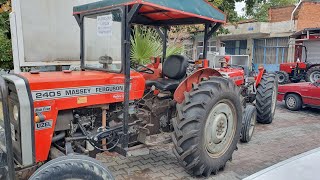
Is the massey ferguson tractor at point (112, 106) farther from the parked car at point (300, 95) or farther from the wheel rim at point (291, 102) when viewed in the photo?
the wheel rim at point (291, 102)

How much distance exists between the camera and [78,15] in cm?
414

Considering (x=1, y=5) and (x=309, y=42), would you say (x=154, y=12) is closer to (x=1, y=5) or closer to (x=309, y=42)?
(x=1, y=5)

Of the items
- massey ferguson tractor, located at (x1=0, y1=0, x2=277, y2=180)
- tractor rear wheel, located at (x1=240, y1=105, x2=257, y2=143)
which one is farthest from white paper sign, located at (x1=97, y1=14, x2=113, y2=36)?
tractor rear wheel, located at (x1=240, y1=105, x2=257, y2=143)

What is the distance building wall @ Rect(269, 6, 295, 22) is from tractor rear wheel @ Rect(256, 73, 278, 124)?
46.0 feet

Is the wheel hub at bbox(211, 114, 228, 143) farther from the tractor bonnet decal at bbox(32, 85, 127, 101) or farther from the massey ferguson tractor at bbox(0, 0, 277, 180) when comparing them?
the tractor bonnet decal at bbox(32, 85, 127, 101)

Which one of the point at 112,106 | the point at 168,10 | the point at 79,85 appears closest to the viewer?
the point at 79,85

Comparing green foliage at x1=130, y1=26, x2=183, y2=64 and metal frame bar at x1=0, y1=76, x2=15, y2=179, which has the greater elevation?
green foliage at x1=130, y1=26, x2=183, y2=64

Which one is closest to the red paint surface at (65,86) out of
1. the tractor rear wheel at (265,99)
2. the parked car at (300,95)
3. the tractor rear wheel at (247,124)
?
the tractor rear wheel at (247,124)

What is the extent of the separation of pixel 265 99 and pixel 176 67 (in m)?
3.18

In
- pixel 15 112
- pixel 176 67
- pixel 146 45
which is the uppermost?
pixel 146 45

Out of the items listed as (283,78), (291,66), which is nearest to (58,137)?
(283,78)

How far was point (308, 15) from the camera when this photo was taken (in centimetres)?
1898

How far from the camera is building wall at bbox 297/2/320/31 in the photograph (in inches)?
742

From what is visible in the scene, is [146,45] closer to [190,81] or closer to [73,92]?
[190,81]
